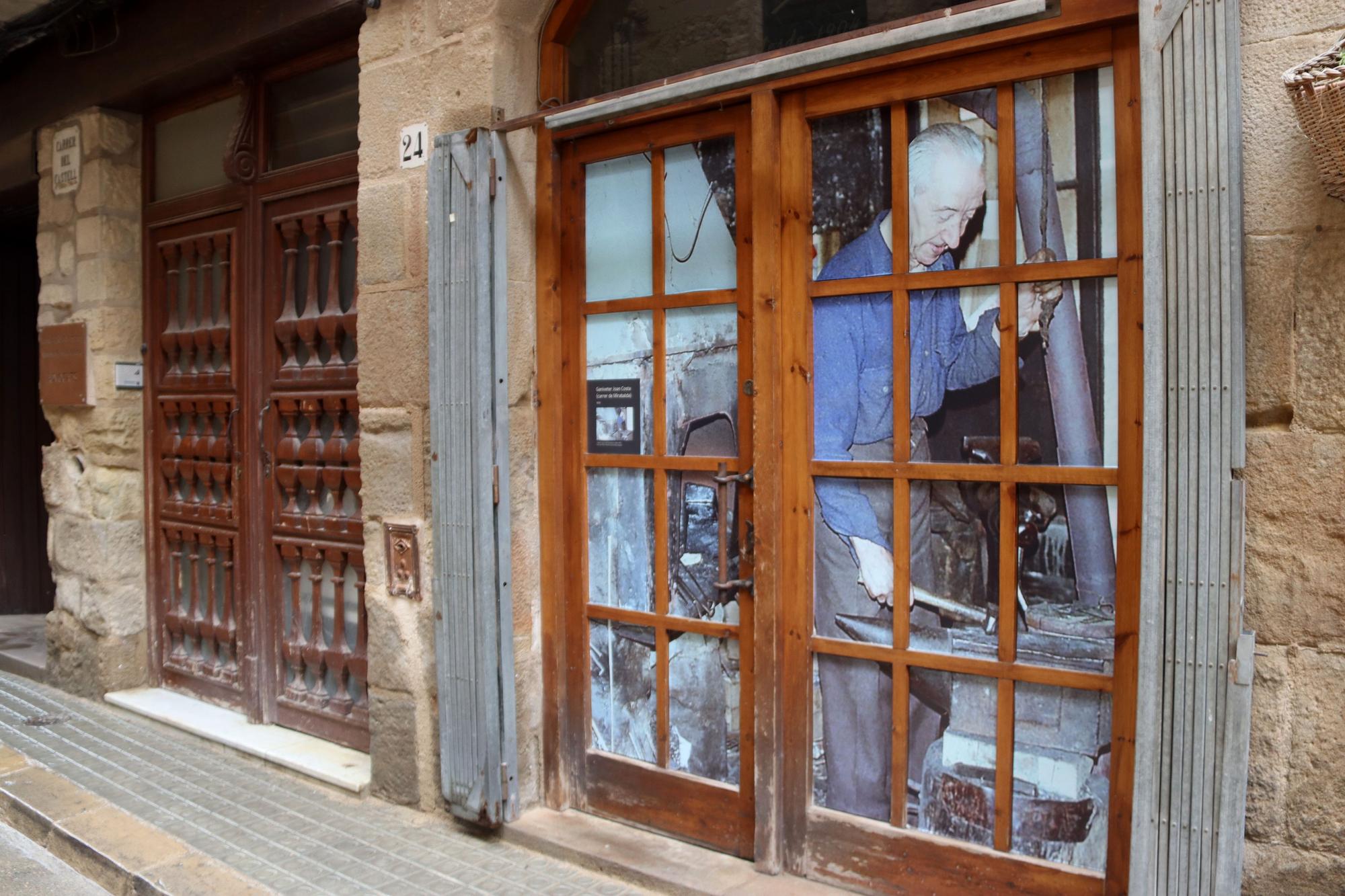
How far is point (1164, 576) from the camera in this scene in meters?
2.28

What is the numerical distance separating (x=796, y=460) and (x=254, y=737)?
2.91 metres

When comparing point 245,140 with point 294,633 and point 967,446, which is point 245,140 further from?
point 967,446

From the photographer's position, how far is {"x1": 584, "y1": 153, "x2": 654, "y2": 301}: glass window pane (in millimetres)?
3445

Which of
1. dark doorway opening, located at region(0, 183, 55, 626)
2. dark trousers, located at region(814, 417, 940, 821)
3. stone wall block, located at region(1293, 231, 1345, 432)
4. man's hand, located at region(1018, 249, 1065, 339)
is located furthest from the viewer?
dark doorway opening, located at region(0, 183, 55, 626)

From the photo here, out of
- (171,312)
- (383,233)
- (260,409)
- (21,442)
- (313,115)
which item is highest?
(313,115)

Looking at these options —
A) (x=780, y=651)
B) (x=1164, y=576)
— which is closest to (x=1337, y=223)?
(x=1164, y=576)

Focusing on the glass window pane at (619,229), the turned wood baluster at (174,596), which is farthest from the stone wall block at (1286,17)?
the turned wood baluster at (174,596)

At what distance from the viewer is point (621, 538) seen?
139 inches

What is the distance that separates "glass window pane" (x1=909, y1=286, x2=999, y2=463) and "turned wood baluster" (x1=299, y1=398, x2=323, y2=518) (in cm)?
274

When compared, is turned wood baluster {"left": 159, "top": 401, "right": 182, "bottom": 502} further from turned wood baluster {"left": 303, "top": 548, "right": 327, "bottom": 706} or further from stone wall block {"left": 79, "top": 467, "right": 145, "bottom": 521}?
turned wood baluster {"left": 303, "top": 548, "right": 327, "bottom": 706}

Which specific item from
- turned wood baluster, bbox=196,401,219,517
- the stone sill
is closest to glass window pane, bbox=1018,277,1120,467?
the stone sill

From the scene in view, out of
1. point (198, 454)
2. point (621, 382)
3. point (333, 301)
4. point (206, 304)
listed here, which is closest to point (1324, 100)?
point (621, 382)

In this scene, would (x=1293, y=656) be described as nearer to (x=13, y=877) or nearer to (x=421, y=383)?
(x=421, y=383)

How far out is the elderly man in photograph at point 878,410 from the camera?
9.16 ft
